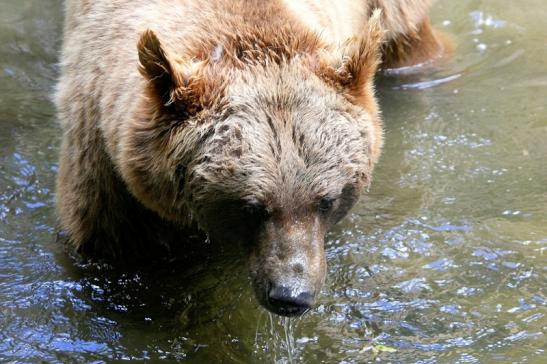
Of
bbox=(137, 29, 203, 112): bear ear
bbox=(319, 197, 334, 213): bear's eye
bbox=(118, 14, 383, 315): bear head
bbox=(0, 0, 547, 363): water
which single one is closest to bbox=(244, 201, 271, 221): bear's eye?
bbox=(118, 14, 383, 315): bear head

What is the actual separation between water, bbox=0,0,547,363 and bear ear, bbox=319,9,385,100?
4.71 ft

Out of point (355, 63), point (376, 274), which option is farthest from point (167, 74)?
point (376, 274)

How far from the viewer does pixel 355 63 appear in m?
4.18

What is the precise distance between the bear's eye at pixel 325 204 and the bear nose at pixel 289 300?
48 cm

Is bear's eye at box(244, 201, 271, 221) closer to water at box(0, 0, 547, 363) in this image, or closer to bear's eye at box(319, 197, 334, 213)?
bear's eye at box(319, 197, 334, 213)

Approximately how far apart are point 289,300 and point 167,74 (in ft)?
4.04

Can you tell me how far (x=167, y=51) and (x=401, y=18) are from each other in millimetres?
4405

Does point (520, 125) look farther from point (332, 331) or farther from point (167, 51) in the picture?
point (167, 51)

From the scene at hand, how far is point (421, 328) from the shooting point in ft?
15.5

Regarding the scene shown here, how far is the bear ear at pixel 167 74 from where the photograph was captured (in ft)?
12.5

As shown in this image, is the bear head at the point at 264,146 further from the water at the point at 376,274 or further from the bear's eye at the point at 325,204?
the water at the point at 376,274

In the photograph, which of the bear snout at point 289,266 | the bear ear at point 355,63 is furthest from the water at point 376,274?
the bear ear at point 355,63

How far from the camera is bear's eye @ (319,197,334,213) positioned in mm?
3995

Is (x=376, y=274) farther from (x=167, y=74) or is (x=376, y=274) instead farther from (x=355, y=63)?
(x=167, y=74)
